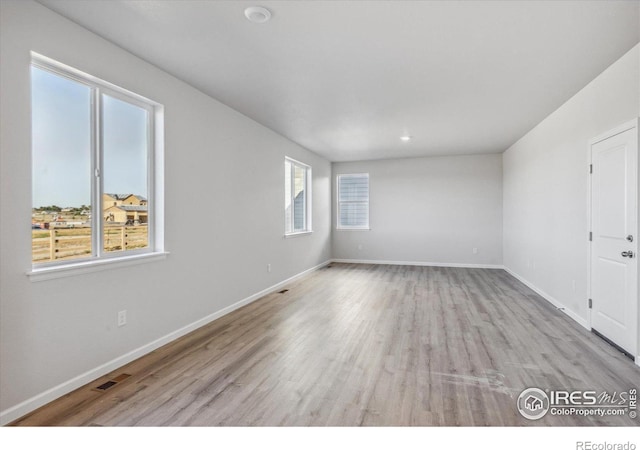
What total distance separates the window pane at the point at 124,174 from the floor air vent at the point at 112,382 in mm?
969

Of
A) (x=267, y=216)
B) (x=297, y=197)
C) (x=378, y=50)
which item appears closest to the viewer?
(x=378, y=50)

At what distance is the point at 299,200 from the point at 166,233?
403 centimetres

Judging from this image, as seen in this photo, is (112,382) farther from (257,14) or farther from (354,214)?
(354,214)

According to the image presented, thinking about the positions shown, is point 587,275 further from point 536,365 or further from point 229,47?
point 229,47

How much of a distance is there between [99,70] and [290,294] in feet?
12.0

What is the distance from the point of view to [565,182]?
4234 millimetres

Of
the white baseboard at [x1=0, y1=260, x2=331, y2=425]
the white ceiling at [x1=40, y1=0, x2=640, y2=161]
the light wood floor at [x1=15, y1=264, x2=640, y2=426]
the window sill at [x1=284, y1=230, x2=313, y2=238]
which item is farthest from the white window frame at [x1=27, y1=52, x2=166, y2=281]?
the window sill at [x1=284, y1=230, x2=313, y2=238]

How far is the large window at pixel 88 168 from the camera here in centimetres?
231

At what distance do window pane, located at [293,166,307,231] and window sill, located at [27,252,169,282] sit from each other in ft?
12.8

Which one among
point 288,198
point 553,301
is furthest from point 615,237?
point 288,198

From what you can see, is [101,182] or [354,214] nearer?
[101,182]

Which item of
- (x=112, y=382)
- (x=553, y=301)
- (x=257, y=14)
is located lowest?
(x=112, y=382)
